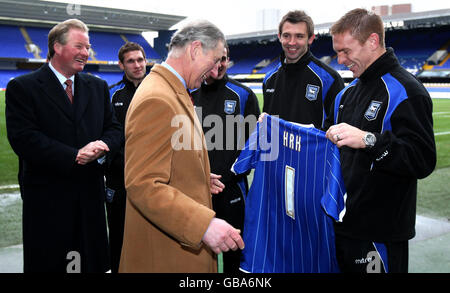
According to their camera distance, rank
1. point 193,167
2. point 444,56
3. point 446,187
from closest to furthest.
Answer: point 193,167 < point 446,187 < point 444,56

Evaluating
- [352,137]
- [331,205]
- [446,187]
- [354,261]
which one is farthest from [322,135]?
[446,187]

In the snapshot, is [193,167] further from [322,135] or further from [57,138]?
[57,138]

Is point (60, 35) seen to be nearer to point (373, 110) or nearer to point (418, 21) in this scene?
point (373, 110)

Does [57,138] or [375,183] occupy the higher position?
[57,138]

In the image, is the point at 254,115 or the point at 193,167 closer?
the point at 193,167

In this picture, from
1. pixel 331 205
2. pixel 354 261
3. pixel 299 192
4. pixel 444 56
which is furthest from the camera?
pixel 444 56

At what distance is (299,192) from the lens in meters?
2.38

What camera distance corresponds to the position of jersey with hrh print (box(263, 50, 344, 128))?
11.1 ft

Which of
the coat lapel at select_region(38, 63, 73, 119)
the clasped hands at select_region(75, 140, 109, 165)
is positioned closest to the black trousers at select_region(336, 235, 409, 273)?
the clasped hands at select_region(75, 140, 109, 165)

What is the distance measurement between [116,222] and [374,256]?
217 cm

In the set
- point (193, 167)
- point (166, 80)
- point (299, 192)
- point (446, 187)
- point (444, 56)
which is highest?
point (444, 56)

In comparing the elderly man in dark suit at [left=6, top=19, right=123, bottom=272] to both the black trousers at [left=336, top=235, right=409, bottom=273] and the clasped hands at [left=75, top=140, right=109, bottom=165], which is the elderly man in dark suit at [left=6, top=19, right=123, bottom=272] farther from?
the black trousers at [left=336, top=235, right=409, bottom=273]

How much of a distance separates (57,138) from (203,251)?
1.27m

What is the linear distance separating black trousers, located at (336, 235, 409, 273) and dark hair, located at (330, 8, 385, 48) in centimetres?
108
